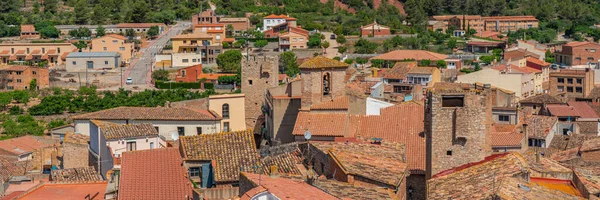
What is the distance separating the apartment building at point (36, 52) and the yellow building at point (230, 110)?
37308mm

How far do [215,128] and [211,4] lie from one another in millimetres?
55051

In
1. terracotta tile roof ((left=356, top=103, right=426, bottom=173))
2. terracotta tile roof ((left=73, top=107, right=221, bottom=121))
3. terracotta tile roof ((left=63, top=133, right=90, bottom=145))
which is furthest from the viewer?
terracotta tile roof ((left=73, top=107, right=221, bottom=121))

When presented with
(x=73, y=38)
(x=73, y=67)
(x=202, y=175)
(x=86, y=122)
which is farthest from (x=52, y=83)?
(x=202, y=175)

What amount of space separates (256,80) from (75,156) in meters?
8.24

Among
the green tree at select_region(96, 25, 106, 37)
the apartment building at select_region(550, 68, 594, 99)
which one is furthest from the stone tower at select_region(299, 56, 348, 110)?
the green tree at select_region(96, 25, 106, 37)

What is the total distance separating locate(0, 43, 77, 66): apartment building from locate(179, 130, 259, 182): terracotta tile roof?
155 ft

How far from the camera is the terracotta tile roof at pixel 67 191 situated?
12539 millimetres

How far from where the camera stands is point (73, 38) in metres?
65.6

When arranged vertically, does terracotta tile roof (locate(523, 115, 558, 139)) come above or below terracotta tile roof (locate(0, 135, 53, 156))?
above

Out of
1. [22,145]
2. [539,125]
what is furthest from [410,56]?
[22,145]

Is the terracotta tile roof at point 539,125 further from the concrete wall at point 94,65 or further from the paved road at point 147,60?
the concrete wall at point 94,65

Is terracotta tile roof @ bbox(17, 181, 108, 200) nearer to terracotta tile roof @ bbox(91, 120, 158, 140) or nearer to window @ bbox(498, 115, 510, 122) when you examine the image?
terracotta tile roof @ bbox(91, 120, 158, 140)

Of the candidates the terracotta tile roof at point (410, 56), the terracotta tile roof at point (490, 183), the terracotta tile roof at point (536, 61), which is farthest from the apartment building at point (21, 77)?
the terracotta tile roof at point (490, 183)

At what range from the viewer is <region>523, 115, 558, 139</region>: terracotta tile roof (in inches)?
1051
